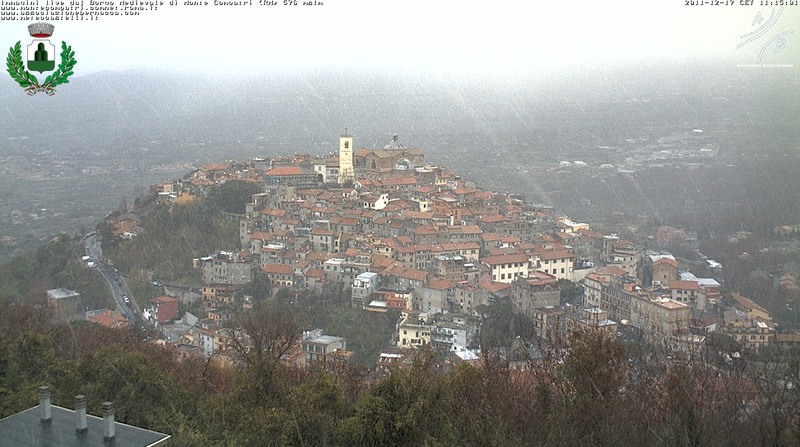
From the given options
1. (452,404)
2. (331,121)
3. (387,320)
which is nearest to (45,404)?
(452,404)

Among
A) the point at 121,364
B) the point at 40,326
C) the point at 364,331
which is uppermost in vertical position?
the point at 121,364

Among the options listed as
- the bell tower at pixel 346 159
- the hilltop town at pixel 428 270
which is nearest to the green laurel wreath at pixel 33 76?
the hilltop town at pixel 428 270

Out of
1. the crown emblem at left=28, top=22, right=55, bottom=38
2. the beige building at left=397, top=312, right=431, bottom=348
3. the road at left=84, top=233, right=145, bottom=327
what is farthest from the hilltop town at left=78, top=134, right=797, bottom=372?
the crown emblem at left=28, top=22, right=55, bottom=38

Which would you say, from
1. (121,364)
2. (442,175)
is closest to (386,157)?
(442,175)

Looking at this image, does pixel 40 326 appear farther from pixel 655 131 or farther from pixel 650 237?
pixel 655 131

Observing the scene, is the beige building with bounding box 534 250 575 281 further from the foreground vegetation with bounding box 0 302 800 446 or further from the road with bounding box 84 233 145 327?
the foreground vegetation with bounding box 0 302 800 446

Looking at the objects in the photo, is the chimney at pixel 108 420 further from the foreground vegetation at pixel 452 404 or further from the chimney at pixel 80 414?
the foreground vegetation at pixel 452 404

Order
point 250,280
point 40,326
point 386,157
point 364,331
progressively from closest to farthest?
point 40,326 < point 364,331 < point 250,280 < point 386,157

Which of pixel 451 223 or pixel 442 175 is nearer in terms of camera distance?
pixel 451 223
